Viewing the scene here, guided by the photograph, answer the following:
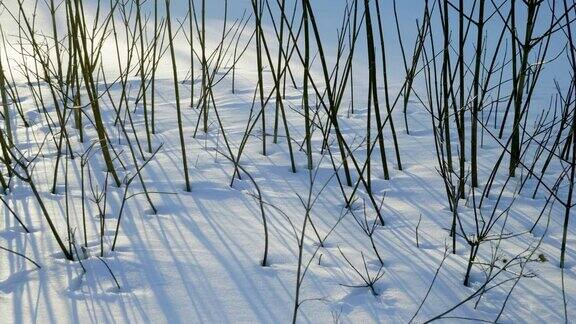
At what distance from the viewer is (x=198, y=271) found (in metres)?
1.26

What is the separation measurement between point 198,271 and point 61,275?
0.28 meters

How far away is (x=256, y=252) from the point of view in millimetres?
1336

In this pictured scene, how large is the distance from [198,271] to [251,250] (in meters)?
0.14

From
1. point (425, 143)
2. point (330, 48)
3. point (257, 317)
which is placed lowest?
point (257, 317)

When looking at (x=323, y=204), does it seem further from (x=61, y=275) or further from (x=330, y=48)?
(x=330, y=48)

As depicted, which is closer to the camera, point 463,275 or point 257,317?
point 257,317

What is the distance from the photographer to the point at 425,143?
6.63ft

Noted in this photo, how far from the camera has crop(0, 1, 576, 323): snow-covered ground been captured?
1.14m

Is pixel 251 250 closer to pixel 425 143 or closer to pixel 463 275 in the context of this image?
→ pixel 463 275

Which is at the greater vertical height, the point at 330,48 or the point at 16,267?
the point at 330,48

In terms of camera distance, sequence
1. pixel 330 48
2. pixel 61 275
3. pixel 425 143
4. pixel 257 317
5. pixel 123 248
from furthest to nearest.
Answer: pixel 330 48
pixel 425 143
pixel 123 248
pixel 61 275
pixel 257 317

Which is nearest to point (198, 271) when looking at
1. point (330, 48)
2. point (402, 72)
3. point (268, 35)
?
point (402, 72)

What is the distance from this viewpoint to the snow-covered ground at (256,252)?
114 cm

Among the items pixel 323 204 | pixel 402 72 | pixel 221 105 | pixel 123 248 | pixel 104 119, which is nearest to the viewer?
pixel 123 248
